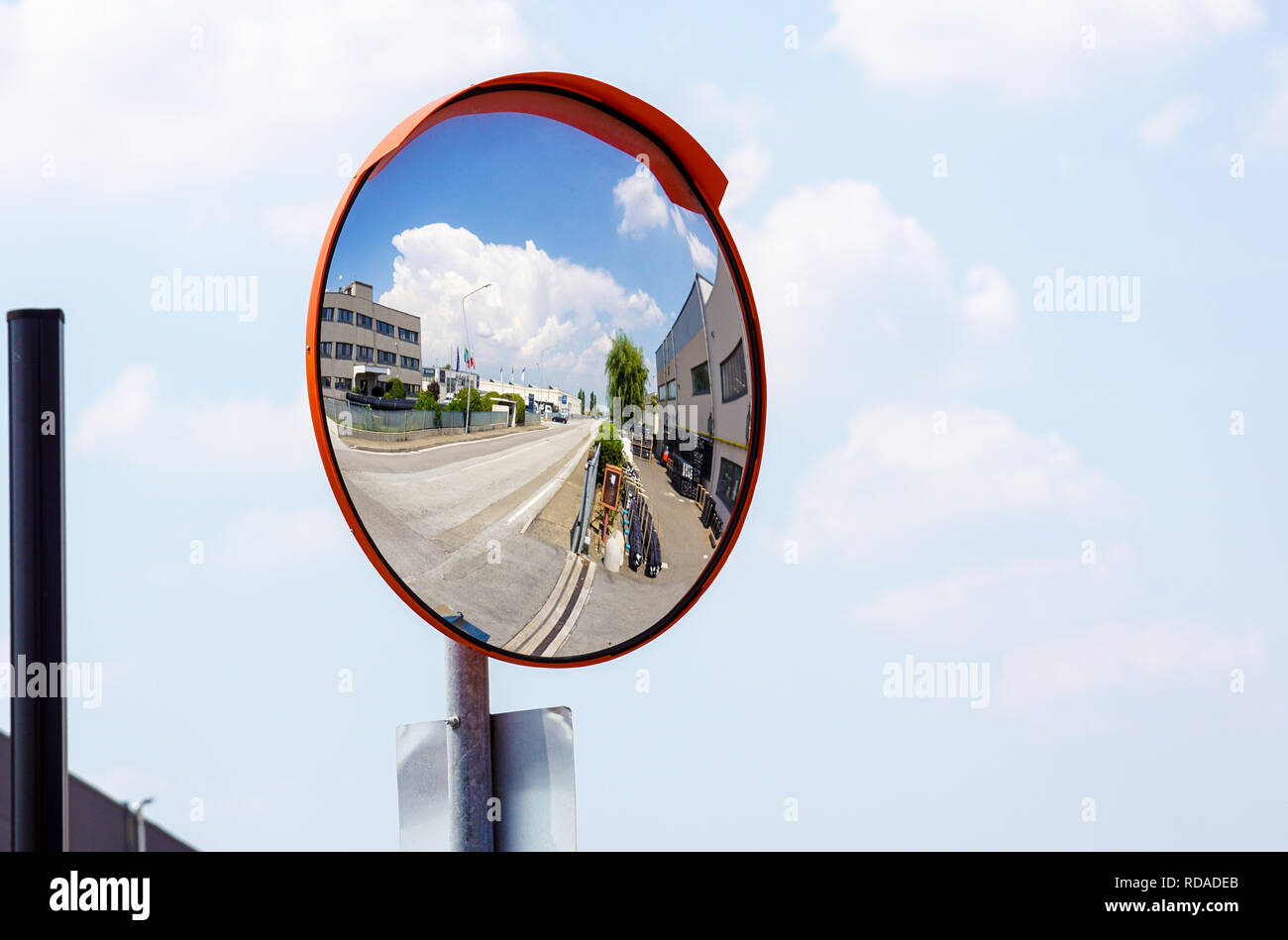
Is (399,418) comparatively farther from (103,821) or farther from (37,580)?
(103,821)

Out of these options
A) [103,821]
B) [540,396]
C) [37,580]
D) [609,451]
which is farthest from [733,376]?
[103,821]

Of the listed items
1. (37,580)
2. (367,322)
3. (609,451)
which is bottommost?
(37,580)

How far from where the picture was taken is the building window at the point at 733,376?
7.56 feet

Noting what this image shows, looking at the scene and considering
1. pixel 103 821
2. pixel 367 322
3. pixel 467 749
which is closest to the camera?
pixel 367 322

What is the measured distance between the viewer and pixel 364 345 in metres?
1.94

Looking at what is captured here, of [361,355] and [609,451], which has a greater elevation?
[361,355]

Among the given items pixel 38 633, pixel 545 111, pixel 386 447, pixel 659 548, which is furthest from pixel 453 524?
pixel 38 633

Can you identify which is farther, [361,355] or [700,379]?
[700,379]

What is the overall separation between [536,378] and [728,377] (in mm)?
448

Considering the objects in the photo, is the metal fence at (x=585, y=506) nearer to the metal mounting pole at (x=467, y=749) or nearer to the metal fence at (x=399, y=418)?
the metal fence at (x=399, y=418)

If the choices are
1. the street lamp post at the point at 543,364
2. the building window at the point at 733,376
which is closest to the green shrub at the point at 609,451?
the street lamp post at the point at 543,364

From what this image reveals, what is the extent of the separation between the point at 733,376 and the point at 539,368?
1.50 ft

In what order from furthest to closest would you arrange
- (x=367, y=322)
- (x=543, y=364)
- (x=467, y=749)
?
(x=467, y=749)
(x=543, y=364)
(x=367, y=322)

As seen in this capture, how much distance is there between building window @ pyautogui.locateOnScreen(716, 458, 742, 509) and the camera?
7.51 ft
